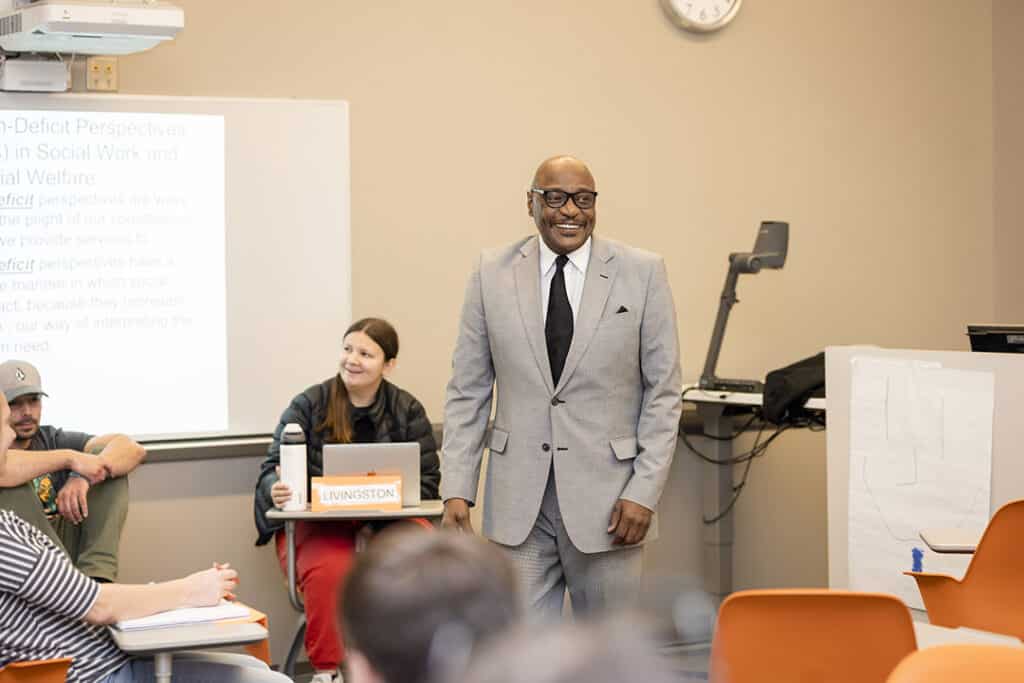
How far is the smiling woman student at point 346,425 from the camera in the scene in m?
4.55

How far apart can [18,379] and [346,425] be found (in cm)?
109

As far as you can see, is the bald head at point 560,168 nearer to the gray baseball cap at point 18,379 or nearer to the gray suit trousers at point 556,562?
the gray suit trousers at point 556,562

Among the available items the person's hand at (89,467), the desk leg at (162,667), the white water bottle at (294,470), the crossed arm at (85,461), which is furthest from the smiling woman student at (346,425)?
the desk leg at (162,667)

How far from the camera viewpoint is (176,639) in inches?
108

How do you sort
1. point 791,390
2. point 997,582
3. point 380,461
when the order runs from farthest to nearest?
point 791,390
point 380,461
point 997,582

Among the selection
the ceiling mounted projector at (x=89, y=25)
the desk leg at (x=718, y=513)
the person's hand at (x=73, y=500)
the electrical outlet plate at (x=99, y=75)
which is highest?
the ceiling mounted projector at (x=89, y=25)

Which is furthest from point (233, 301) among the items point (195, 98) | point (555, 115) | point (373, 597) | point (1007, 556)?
point (373, 597)

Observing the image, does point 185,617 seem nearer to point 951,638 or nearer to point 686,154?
point 951,638

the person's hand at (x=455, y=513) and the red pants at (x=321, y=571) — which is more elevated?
the person's hand at (x=455, y=513)

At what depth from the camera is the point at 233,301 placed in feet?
16.1

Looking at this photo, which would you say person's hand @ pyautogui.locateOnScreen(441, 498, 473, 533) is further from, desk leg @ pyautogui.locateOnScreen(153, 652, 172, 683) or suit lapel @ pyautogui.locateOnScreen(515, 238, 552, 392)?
desk leg @ pyautogui.locateOnScreen(153, 652, 172, 683)

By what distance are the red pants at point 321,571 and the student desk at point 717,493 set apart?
5.02 feet

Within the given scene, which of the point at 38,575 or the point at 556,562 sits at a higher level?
the point at 38,575

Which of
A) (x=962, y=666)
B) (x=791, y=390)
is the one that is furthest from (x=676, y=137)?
(x=962, y=666)
